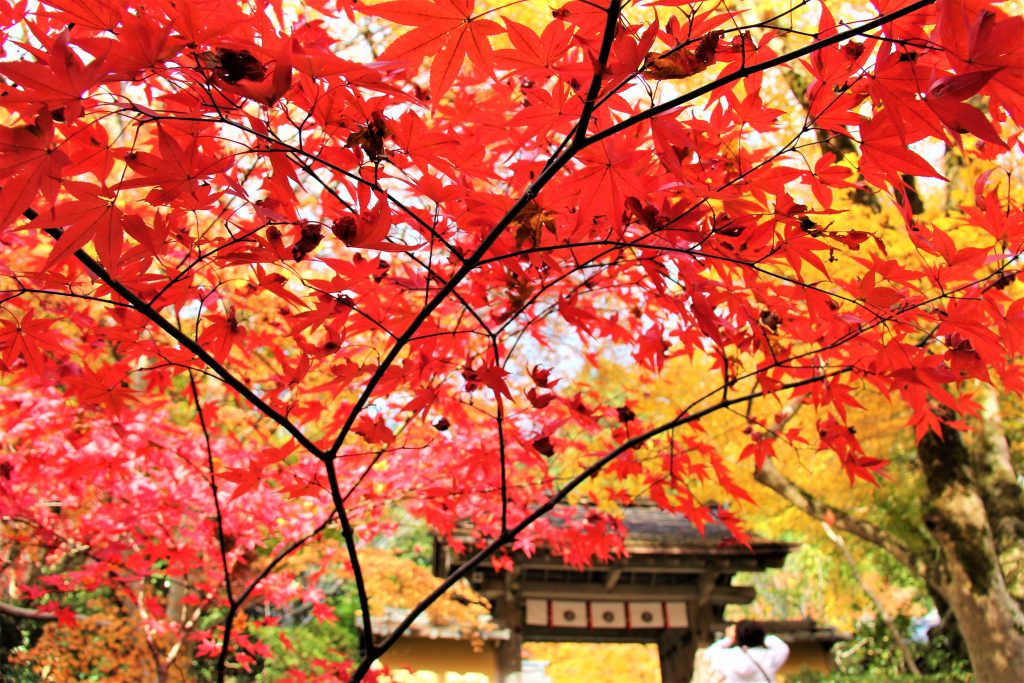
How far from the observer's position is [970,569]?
482 centimetres

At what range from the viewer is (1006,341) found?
1646 mm

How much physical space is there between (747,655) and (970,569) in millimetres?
2036

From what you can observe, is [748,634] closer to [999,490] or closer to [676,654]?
[999,490]

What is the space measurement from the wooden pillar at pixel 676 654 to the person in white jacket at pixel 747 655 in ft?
6.40

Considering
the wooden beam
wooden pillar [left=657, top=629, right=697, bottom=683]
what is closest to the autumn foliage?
the wooden beam

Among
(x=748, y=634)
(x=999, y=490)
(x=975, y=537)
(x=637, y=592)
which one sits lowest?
(x=748, y=634)

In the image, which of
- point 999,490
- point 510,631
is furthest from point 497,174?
point 510,631

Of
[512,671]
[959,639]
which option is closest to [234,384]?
[512,671]

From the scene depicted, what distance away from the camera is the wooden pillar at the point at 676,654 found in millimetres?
8430

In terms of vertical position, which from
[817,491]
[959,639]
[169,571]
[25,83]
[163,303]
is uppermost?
[817,491]

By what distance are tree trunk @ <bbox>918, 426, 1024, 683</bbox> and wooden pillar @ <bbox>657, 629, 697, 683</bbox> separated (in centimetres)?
392

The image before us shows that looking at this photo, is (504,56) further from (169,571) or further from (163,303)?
(169,571)

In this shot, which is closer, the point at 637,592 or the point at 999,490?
the point at 999,490

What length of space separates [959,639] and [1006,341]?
11826mm
